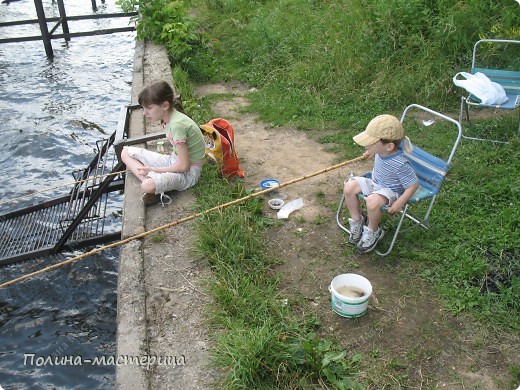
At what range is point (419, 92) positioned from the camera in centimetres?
695

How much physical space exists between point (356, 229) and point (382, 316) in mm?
891

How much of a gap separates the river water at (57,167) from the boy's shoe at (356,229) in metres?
2.26

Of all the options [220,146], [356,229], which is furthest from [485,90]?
[220,146]

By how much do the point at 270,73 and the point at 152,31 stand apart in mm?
2674

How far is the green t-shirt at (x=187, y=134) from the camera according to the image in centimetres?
467

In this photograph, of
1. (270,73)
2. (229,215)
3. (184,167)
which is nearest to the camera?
(229,215)

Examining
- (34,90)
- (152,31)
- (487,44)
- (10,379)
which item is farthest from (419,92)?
(34,90)

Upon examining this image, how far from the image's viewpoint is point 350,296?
12.0 feet

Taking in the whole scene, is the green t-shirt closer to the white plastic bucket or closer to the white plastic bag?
the white plastic bucket

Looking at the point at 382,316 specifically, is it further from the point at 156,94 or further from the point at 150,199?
the point at 156,94

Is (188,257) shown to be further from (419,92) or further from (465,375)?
(419,92)

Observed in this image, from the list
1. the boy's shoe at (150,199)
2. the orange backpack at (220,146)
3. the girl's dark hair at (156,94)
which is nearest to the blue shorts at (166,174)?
the boy's shoe at (150,199)

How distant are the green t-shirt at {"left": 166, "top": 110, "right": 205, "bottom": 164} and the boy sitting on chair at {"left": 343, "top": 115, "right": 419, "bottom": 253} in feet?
5.15

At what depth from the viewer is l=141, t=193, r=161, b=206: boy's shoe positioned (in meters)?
4.70
